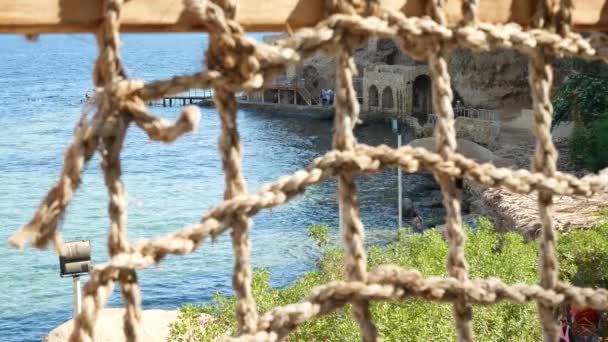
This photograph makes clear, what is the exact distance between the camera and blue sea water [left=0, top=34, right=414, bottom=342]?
14.2 meters

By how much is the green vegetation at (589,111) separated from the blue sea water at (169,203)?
355 cm

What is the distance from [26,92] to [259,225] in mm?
28736

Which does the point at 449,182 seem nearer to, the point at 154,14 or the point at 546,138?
the point at 546,138

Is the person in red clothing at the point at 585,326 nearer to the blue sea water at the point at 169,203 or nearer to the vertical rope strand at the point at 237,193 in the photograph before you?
the blue sea water at the point at 169,203

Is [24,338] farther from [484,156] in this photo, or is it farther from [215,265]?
[484,156]

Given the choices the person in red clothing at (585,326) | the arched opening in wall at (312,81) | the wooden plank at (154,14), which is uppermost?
the wooden plank at (154,14)

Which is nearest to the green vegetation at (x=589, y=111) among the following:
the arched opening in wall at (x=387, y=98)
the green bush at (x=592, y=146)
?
the green bush at (x=592, y=146)

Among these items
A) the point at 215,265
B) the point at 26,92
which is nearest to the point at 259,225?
the point at 215,265

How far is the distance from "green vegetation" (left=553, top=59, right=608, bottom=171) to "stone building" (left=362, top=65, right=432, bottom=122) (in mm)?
8882

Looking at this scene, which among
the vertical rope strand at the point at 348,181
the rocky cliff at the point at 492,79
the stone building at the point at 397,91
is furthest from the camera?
the stone building at the point at 397,91

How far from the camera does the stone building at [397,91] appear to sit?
22859mm

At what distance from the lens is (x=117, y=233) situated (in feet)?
3.50

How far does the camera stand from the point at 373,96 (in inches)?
959

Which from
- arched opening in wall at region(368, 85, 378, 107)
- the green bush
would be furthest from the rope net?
arched opening in wall at region(368, 85, 378, 107)
